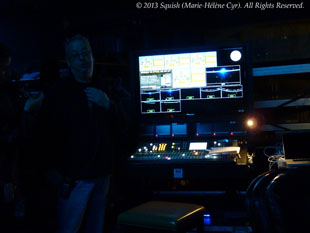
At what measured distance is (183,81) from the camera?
3.45 metres

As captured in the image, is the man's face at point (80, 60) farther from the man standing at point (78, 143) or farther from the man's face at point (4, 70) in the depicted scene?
the man's face at point (4, 70)

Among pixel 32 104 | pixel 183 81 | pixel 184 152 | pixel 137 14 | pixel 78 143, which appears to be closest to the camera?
pixel 32 104

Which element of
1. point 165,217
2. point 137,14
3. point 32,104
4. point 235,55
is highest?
point 137,14

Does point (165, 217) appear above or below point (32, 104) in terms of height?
below

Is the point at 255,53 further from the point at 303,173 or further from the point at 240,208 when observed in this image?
the point at 303,173

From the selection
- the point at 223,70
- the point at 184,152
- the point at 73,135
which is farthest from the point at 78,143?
the point at 223,70

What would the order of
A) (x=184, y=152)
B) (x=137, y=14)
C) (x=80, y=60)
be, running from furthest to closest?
(x=137, y=14)
(x=184, y=152)
(x=80, y=60)

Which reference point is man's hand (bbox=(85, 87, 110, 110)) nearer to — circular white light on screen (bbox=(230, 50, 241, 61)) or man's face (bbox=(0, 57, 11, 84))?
man's face (bbox=(0, 57, 11, 84))

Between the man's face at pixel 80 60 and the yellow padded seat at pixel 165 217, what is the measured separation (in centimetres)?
106

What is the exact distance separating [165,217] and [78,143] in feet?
2.85

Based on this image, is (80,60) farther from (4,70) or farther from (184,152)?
(184,152)

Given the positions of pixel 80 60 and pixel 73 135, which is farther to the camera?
pixel 80 60

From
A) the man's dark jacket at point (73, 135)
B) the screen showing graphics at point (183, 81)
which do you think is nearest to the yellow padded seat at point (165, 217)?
the man's dark jacket at point (73, 135)

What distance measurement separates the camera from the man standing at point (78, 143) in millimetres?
2383
